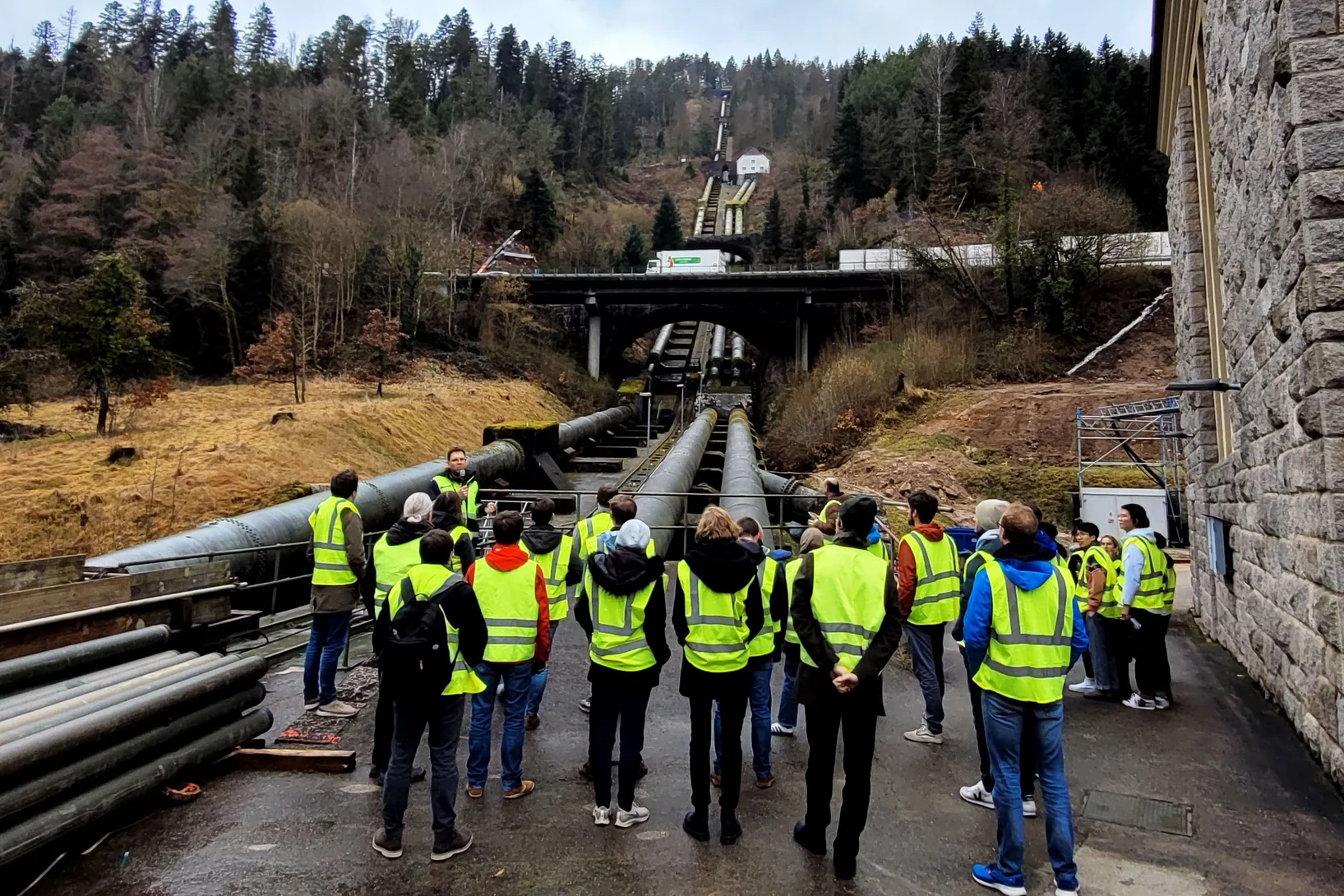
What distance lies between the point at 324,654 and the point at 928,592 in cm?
463

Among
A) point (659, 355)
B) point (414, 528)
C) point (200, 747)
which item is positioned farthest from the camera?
point (659, 355)

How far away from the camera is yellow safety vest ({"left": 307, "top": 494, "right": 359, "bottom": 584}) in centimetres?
553

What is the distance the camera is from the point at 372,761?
464 cm

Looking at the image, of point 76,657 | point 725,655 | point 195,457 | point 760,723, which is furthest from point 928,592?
point 195,457

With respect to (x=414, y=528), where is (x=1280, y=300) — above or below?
above

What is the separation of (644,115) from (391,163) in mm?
104503

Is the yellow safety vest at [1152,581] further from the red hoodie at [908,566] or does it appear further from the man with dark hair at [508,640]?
the man with dark hair at [508,640]

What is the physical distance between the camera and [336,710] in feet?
18.1

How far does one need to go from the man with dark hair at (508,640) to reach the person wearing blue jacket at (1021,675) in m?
2.45

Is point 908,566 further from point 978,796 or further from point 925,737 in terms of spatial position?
point 978,796

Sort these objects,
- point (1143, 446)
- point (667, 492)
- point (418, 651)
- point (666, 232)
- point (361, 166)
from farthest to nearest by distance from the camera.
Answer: point (666, 232) → point (361, 166) → point (1143, 446) → point (667, 492) → point (418, 651)

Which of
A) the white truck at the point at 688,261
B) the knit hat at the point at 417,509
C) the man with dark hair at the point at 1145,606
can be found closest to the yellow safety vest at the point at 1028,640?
the man with dark hair at the point at 1145,606

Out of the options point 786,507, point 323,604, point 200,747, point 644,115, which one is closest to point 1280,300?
point 323,604

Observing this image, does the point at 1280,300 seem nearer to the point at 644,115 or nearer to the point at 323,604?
the point at 323,604
